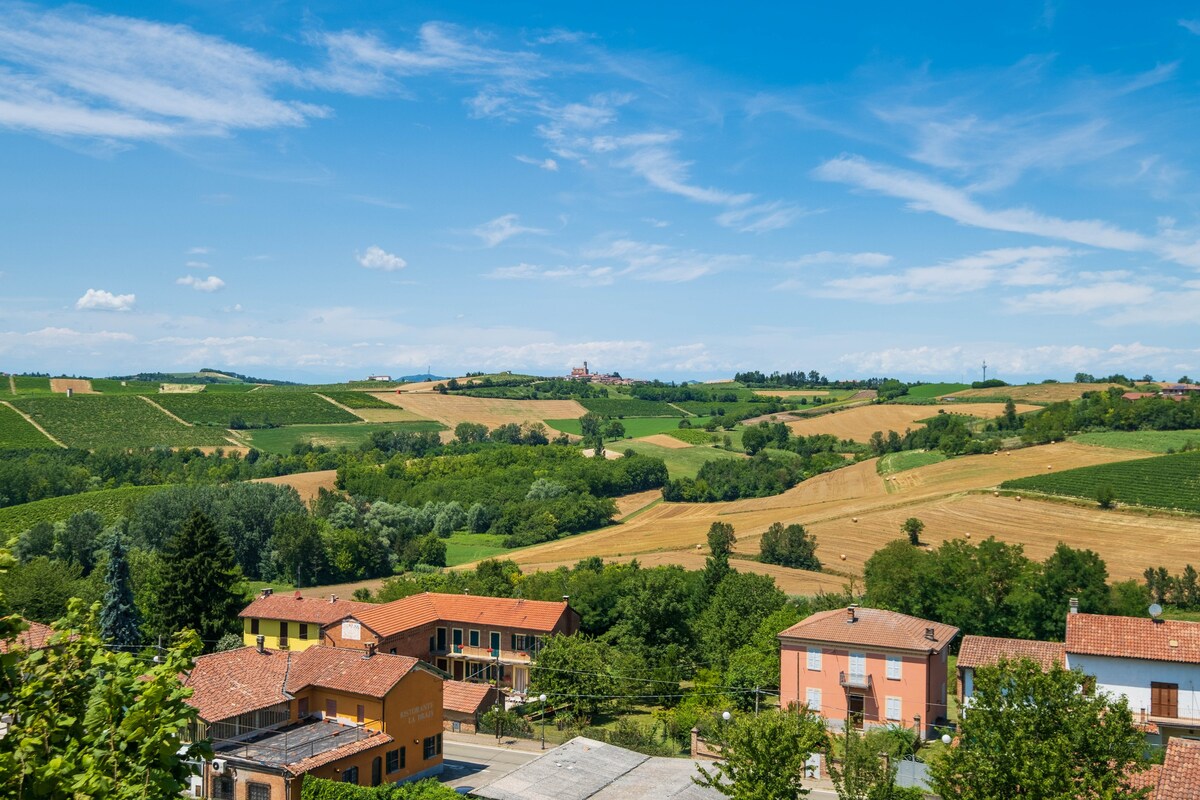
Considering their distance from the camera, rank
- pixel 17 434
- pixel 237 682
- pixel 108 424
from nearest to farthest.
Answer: pixel 237 682, pixel 17 434, pixel 108 424

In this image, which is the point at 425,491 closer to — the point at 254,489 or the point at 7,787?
the point at 254,489

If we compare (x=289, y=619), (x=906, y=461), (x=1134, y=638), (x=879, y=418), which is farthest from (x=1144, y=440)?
(x=289, y=619)

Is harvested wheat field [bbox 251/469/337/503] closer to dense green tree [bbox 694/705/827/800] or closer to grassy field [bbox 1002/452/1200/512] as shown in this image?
grassy field [bbox 1002/452/1200/512]

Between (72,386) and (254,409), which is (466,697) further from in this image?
(72,386)

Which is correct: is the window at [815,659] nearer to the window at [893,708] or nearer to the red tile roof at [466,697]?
the window at [893,708]

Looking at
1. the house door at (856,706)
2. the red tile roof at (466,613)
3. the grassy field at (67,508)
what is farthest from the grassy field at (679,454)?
the house door at (856,706)
